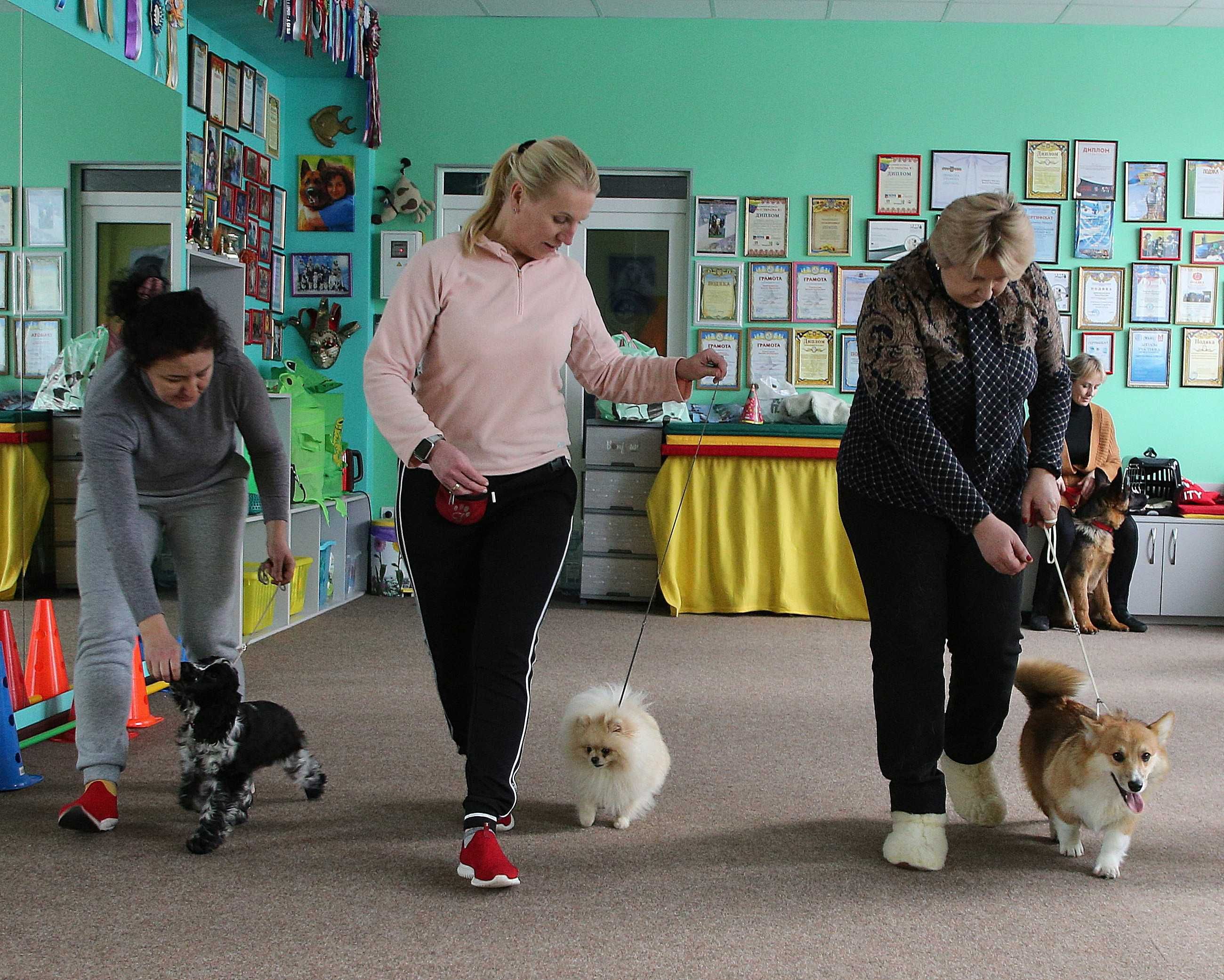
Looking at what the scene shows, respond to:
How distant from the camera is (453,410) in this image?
1969 millimetres

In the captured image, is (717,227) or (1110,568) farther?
(717,227)

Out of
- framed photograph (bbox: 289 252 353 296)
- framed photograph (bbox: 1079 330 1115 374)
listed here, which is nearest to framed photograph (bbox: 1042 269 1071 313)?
framed photograph (bbox: 1079 330 1115 374)

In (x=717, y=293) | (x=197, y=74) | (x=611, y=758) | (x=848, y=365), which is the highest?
(x=197, y=74)

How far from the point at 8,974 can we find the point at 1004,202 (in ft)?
6.15

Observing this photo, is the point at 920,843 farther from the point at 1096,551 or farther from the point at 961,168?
the point at 961,168

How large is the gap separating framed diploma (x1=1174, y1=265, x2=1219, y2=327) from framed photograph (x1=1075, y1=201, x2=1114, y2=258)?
38 centimetres

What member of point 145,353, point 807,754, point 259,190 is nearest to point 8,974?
point 145,353

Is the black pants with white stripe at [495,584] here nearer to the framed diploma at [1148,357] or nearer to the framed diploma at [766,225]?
the framed diploma at [766,225]

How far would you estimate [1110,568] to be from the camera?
5.07 metres

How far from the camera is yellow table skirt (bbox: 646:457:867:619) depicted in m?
5.04

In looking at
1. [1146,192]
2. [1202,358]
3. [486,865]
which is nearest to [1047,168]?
[1146,192]

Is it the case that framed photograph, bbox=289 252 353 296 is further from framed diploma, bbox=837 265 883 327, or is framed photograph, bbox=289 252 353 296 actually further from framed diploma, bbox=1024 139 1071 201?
framed diploma, bbox=1024 139 1071 201

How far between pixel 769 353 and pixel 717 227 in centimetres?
68

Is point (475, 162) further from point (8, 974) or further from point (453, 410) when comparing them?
point (8, 974)
